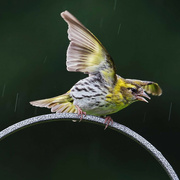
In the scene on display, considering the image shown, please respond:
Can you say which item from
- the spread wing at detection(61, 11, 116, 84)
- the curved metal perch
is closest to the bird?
the spread wing at detection(61, 11, 116, 84)

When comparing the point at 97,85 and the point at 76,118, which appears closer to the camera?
the point at 76,118

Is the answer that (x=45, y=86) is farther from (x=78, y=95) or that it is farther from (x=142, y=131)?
(x=78, y=95)

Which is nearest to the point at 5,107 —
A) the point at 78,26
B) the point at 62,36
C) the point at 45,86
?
the point at 45,86

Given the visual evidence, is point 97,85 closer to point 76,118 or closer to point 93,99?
point 93,99

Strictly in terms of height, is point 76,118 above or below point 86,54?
below

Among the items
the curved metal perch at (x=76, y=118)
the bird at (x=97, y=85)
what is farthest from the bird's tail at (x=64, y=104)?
the curved metal perch at (x=76, y=118)

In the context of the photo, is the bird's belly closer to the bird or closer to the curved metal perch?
the bird

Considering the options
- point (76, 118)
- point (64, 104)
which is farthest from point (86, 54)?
point (76, 118)

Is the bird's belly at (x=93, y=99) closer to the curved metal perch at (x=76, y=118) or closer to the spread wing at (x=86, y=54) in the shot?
the spread wing at (x=86, y=54)

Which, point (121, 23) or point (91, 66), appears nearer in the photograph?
point (91, 66)
